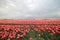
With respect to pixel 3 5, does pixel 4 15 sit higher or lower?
lower

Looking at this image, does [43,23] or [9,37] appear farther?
[43,23]

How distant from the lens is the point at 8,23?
1.55 m

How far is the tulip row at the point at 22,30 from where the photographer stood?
1.33 metres

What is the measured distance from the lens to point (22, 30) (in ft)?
4.67

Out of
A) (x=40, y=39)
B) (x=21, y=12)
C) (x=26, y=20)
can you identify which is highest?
(x=21, y=12)

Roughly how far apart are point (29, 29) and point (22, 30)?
8 centimetres

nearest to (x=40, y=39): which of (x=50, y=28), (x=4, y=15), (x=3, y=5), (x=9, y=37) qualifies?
(x=50, y=28)

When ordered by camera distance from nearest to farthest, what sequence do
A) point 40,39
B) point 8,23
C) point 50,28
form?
1. point 40,39
2. point 50,28
3. point 8,23

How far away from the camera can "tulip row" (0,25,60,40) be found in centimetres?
133

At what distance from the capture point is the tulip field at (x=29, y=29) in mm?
1326

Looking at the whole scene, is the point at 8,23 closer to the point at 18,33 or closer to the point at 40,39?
the point at 18,33

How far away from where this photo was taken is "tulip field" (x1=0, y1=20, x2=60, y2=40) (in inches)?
52.2

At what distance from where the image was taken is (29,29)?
1.44 m

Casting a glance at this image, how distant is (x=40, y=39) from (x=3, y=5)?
2.19 ft
